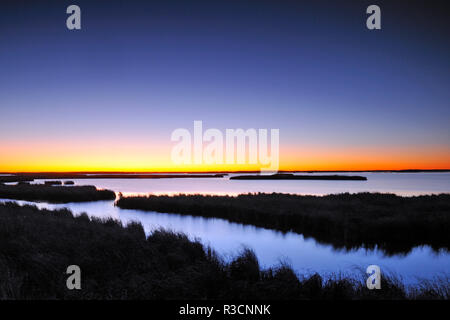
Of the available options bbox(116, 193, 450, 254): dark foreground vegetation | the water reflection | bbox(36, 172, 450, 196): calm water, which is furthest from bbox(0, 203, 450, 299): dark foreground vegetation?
bbox(36, 172, 450, 196): calm water

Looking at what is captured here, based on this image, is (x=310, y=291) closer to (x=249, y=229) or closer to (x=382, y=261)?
(x=382, y=261)

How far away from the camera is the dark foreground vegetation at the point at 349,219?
52.2 ft

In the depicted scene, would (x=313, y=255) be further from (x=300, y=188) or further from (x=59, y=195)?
(x=300, y=188)

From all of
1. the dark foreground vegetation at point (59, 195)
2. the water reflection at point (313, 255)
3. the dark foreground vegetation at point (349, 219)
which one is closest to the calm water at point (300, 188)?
the dark foreground vegetation at point (59, 195)

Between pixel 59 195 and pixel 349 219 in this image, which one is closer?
pixel 349 219

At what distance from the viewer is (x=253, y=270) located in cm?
923

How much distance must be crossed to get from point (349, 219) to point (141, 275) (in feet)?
47.6

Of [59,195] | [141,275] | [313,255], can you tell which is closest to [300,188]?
[59,195]

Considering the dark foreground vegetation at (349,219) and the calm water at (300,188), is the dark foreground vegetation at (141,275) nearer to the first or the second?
the dark foreground vegetation at (349,219)

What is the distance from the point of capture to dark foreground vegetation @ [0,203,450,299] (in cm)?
714

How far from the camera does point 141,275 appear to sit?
835cm

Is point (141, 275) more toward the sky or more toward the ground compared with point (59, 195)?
more toward the sky

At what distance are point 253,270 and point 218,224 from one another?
42.2 feet

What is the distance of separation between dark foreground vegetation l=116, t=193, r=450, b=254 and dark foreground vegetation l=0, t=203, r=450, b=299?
692 cm
